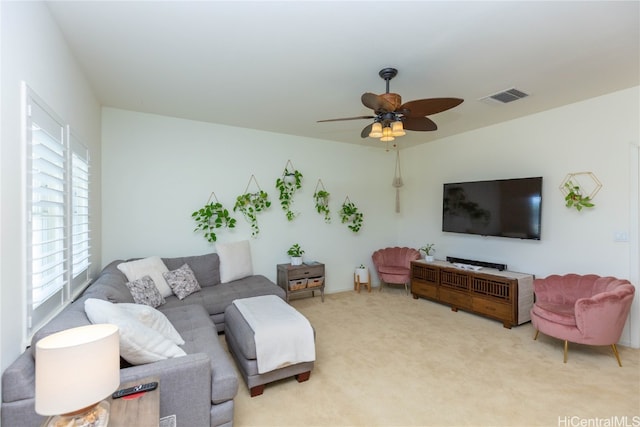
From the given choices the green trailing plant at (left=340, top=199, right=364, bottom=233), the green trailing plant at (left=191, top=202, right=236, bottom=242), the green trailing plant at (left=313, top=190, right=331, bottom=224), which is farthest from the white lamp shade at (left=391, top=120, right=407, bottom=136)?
the green trailing plant at (left=340, top=199, right=364, bottom=233)

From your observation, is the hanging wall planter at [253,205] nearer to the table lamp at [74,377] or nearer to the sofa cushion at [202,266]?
the sofa cushion at [202,266]

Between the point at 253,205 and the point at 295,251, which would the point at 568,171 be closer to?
the point at 295,251

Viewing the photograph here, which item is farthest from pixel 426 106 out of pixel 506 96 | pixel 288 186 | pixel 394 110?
pixel 288 186

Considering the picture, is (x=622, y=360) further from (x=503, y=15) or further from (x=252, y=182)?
(x=252, y=182)

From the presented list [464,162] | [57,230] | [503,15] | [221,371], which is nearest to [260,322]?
[221,371]

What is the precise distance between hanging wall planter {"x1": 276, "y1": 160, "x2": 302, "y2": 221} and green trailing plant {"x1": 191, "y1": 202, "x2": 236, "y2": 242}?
0.88 meters

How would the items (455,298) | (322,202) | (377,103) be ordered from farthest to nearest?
(322,202)
(455,298)
(377,103)

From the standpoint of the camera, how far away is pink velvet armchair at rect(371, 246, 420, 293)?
504 cm

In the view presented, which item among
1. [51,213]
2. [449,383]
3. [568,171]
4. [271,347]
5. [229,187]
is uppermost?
[568,171]

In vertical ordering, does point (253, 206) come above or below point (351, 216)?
above

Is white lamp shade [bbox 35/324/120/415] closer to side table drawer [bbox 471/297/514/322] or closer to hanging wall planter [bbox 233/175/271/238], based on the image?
hanging wall planter [bbox 233/175/271/238]

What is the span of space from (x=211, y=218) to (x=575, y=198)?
181 inches

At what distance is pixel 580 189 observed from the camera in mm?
3484

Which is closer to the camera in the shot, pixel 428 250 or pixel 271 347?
pixel 271 347
